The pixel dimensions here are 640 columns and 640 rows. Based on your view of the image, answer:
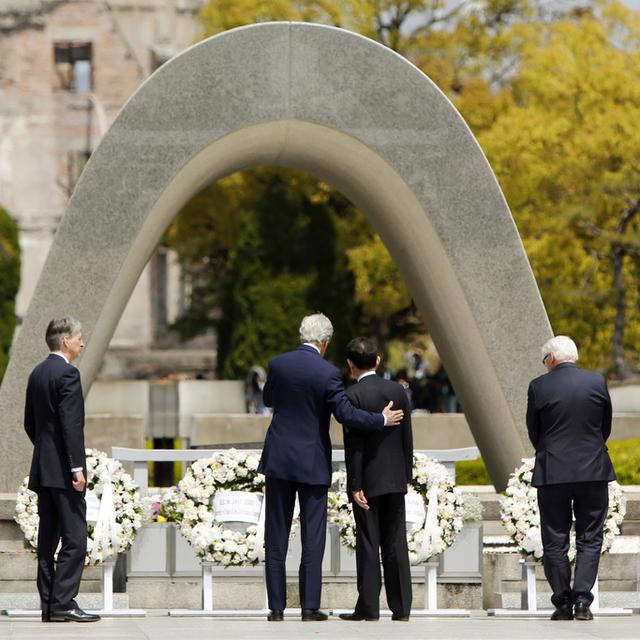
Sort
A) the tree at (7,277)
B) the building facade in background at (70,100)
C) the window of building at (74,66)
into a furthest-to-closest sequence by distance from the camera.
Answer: the window of building at (74,66) < the building facade in background at (70,100) < the tree at (7,277)

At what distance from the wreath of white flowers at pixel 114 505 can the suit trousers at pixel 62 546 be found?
107 centimetres

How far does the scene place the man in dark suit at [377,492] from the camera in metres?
8.70

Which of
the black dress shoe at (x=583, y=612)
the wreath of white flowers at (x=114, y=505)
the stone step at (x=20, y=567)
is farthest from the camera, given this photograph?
the stone step at (x=20, y=567)

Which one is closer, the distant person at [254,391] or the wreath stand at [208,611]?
the wreath stand at [208,611]

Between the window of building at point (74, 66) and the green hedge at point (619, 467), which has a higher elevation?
the window of building at point (74, 66)

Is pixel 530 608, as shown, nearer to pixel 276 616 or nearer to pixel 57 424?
pixel 276 616

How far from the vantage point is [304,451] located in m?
8.63

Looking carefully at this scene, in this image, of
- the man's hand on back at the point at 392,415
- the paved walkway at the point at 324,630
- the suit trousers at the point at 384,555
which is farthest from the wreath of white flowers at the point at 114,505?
the man's hand on back at the point at 392,415

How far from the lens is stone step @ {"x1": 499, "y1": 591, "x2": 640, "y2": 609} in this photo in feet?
35.1

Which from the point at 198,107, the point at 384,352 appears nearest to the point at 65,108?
the point at 384,352

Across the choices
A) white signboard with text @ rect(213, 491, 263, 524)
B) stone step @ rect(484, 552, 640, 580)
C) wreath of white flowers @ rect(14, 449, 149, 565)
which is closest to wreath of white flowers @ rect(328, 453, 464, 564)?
white signboard with text @ rect(213, 491, 263, 524)

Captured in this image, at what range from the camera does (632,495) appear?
39.5 ft

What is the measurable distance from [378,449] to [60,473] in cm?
180

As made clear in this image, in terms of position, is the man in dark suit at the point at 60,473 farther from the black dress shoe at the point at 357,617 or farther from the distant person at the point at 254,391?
the distant person at the point at 254,391
